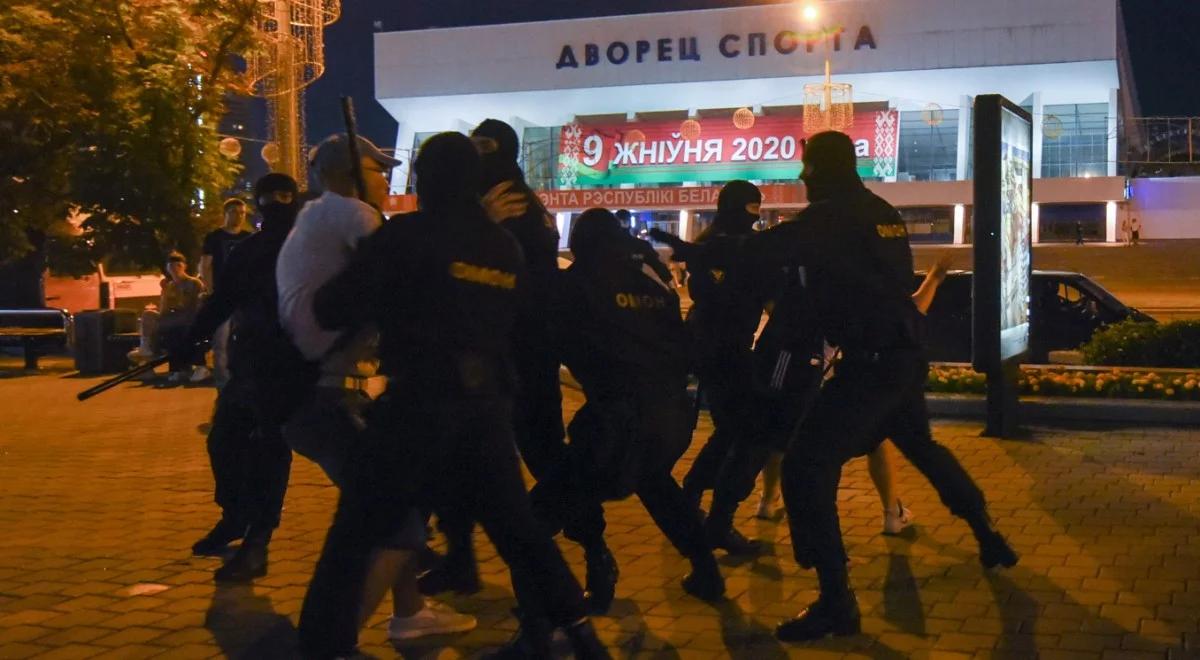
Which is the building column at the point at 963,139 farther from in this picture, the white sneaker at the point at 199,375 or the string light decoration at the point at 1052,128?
the white sneaker at the point at 199,375

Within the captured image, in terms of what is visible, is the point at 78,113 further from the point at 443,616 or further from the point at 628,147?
the point at 628,147

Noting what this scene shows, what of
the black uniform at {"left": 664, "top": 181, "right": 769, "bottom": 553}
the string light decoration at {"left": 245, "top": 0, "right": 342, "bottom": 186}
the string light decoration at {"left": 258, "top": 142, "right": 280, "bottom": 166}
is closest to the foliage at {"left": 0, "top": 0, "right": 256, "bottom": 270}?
the string light decoration at {"left": 245, "top": 0, "right": 342, "bottom": 186}

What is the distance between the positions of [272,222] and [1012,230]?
5859 mm

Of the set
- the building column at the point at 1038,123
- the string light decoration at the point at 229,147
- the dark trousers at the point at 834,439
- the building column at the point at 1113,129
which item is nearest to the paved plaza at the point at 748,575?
the dark trousers at the point at 834,439

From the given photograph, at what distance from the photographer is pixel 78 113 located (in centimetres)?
1822

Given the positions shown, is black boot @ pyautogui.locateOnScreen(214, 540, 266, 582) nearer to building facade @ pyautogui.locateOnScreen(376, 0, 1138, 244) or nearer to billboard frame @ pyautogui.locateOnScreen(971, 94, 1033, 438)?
billboard frame @ pyautogui.locateOnScreen(971, 94, 1033, 438)

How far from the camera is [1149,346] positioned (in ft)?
42.1

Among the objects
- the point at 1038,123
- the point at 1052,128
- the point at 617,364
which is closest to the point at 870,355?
the point at 617,364

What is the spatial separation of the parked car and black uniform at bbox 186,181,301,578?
32.2 feet

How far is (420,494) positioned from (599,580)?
1497 millimetres

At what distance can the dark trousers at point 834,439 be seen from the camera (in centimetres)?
518

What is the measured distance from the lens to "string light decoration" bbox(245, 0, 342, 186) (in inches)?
542

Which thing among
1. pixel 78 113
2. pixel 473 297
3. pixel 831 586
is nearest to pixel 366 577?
pixel 473 297

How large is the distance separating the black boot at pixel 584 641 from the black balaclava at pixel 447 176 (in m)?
1.41
